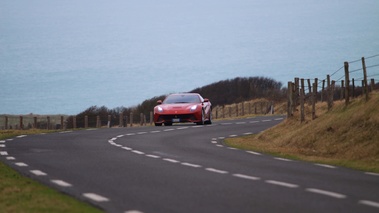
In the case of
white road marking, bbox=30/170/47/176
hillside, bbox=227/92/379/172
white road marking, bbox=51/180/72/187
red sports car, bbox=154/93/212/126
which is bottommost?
white road marking, bbox=51/180/72/187

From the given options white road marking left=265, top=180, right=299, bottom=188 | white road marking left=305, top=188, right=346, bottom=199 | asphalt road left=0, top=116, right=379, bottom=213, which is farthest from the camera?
white road marking left=265, top=180, right=299, bottom=188

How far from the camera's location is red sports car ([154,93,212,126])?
42344mm

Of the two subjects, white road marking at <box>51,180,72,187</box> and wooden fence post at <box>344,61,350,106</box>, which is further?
wooden fence post at <box>344,61,350,106</box>

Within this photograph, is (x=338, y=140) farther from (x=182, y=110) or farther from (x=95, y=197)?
(x=182, y=110)

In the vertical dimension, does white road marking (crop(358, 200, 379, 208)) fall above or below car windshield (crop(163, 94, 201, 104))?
below

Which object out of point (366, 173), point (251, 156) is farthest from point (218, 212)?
point (251, 156)

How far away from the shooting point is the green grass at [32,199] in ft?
36.5

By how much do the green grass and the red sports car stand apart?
27183mm

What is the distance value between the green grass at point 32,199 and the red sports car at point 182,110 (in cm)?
2718

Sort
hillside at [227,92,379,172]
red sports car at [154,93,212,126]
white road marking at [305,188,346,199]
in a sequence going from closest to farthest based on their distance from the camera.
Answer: white road marking at [305,188,346,199] → hillside at [227,92,379,172] → red sports car at [154,93,212,126]

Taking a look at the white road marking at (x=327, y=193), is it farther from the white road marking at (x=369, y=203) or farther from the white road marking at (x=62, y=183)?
the white road marking at (x=62, y=183)

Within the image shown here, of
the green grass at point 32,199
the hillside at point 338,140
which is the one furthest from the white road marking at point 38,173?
the hillside at point 338,140

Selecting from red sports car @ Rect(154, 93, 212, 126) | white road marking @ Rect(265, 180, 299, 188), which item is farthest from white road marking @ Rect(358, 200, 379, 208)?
red sports car @ Rect(154, 93, 212, 126)

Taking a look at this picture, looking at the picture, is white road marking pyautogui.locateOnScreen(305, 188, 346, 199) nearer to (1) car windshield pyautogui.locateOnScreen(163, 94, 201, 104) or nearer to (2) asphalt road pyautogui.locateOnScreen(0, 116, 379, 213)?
(2) asphalt road pyautogui.locateOnScreen(0, 116, 379, 213)
